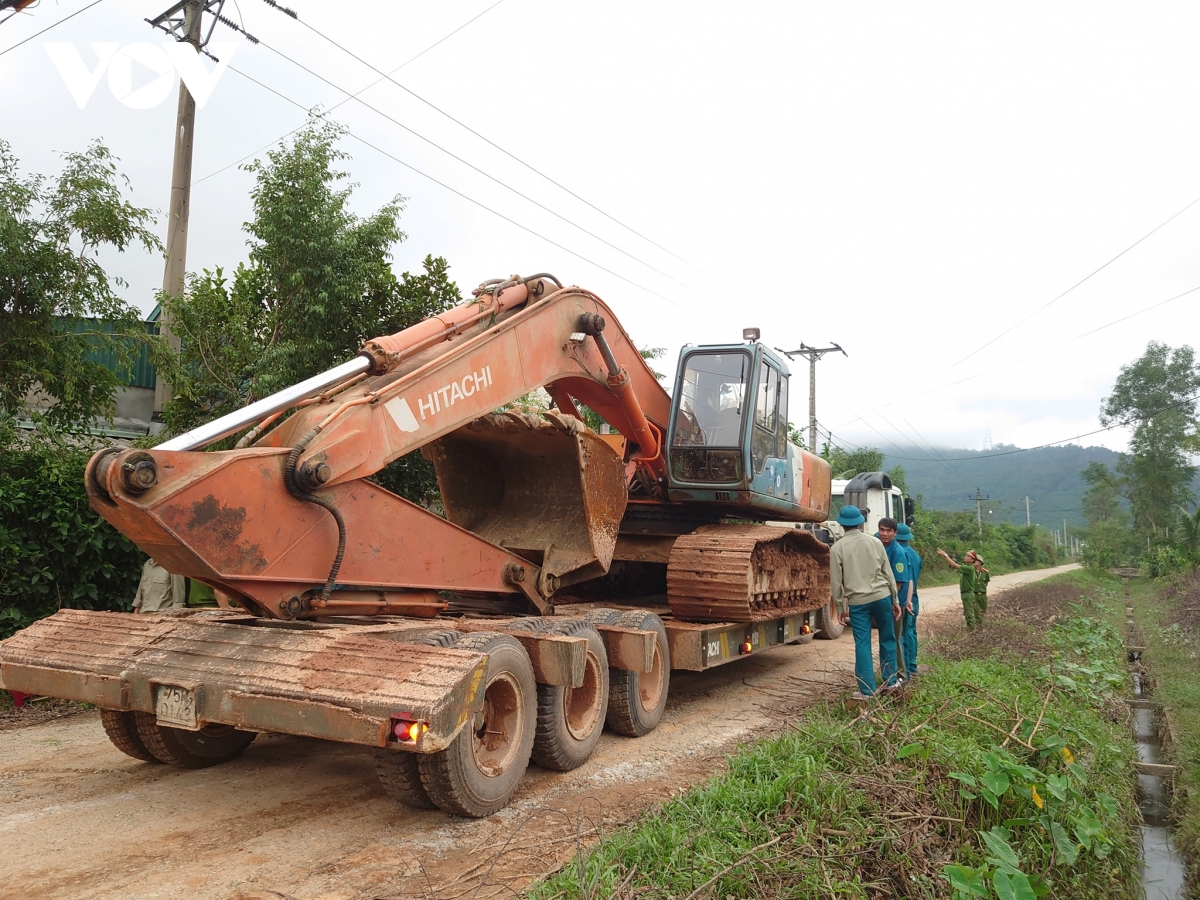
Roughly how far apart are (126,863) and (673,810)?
2.66 metres

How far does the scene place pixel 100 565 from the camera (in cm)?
861

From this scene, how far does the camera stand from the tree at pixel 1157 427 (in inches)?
1705

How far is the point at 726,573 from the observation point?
24.7 ft

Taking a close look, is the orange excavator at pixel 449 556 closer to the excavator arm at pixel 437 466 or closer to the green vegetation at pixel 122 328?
the excavator arm at pixel 437 466

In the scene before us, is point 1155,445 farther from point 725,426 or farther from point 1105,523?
point 725,426

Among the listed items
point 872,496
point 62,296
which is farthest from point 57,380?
point 872,496

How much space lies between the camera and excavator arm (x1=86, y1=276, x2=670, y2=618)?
4.48 m

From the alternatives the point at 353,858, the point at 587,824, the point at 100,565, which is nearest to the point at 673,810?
the point at 587,824

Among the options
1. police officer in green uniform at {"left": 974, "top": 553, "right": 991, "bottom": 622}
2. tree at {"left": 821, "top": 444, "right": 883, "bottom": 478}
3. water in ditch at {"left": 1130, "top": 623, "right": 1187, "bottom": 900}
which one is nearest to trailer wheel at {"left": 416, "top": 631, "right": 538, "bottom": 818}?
water in ditch at {"left": 1130, "top": 623, "right": 1187, "bottom": 900}

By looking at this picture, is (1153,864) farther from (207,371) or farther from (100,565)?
(207,371)

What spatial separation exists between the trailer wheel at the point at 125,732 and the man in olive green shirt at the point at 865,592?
5.48m

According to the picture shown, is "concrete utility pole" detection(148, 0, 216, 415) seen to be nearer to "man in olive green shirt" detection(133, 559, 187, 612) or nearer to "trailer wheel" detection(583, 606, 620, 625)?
"man in olive green shirt" detection(133, 559, 187, 612)

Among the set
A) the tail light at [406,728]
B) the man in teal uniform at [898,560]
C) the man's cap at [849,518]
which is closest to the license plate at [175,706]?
the tail light at [406,728]

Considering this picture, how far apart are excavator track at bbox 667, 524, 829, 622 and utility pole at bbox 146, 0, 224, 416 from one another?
6.82 meters
